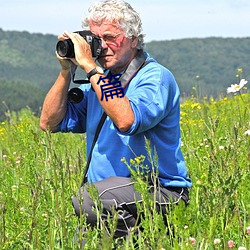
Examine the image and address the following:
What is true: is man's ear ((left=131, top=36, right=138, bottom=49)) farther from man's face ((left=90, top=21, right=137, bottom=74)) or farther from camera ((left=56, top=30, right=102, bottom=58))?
camera ((left=56, top=30, right=102, bottom=58))

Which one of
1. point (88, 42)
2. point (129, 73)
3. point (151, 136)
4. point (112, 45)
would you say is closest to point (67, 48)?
point (88, 42)

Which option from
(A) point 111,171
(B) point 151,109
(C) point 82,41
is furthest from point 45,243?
(C) point 82,41

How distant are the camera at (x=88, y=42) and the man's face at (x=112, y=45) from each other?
6 centimetres

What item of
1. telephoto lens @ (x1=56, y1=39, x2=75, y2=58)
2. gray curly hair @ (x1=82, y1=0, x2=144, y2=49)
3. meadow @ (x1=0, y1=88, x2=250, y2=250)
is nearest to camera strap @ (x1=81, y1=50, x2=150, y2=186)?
gray curly hair @ (x1=82, y1=0, x2=144, y2=49)

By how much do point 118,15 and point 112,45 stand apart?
0.16 metres

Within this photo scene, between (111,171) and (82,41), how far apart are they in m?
0.66

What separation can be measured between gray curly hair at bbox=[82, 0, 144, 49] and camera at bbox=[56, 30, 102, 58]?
→ 4.2 inches

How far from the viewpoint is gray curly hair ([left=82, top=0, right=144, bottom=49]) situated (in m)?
3.58

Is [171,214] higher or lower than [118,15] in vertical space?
lower

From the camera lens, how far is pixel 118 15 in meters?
3.59

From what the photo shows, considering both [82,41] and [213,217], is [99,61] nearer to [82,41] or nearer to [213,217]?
[82,41]

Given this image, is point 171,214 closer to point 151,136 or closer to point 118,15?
point 151,136

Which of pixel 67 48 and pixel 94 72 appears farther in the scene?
pixel 67 48
